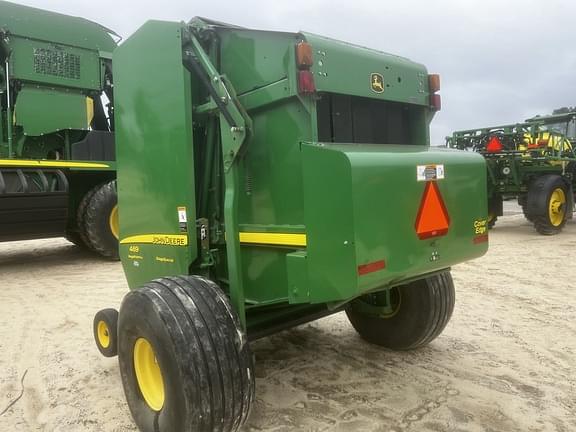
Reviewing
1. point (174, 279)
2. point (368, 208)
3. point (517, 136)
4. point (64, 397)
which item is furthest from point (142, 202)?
point (517, 136)

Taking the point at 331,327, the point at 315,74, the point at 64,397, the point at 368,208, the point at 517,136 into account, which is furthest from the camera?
the point at 517,136

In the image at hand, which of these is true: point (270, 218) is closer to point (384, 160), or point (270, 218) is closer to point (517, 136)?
point (384, 160)

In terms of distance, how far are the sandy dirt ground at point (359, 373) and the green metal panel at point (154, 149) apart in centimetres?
85

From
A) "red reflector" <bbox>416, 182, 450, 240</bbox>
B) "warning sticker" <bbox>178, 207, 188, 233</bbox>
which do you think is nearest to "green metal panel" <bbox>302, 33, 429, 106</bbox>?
"red reflector" <bbox>416, 182, 450, 240</bbox>

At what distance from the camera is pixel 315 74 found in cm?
241

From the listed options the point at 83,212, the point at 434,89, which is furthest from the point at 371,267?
the point at 83,212

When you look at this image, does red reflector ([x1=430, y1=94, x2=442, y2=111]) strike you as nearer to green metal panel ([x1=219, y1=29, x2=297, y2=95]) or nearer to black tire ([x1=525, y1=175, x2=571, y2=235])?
green metal panel ([x1=219, y1=29, x2=297, y2=95])

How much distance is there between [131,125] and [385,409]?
2.17 metres

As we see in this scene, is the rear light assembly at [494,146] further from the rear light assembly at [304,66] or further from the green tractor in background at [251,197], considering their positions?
the rear light assembly at [304,66]

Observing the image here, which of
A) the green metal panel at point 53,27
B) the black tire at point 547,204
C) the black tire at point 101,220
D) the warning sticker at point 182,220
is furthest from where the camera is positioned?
the black tire at point 547,204

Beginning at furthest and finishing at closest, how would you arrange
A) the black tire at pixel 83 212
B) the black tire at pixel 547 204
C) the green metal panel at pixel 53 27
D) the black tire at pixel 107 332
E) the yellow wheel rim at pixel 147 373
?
1. the black tire at pixel 547 204
2. the black tire at pixel 83 212
3. the green metal panel at pixel 53 27
4. the black tire at pixel 107 332
5. the yellow wheel rim at pixel 147 373

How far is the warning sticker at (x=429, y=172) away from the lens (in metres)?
2.43

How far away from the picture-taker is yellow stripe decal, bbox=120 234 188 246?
2.84 metres

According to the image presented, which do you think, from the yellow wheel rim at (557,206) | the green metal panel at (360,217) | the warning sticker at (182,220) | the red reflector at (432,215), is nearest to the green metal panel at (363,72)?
the green metal panel at (360,217)
